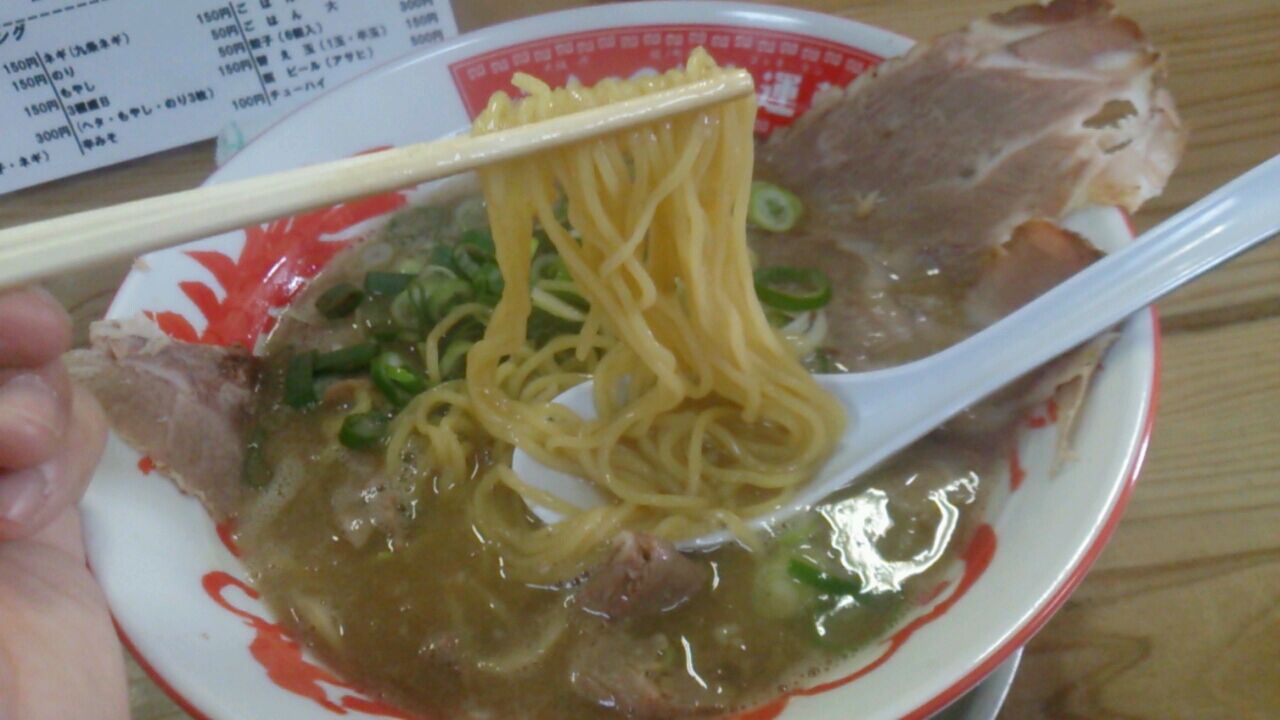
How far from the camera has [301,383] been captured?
1681 mm

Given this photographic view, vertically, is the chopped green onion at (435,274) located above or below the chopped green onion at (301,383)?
above

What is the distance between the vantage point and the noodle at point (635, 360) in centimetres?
126

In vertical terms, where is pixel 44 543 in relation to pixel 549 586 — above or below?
above

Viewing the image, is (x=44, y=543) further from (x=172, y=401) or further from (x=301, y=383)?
(x=301, y=383)

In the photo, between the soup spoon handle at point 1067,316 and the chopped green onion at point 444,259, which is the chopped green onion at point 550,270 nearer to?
the chopped green onion at point 444,259

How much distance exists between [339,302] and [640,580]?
89 cm

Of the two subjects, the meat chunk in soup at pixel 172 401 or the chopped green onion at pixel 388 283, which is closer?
the meat chunk in soup at pixel 172 401

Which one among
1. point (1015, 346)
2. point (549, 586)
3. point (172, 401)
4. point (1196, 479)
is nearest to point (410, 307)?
point (172, 401)

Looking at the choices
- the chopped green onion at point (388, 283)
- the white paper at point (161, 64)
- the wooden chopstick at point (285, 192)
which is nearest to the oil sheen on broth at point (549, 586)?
the chopped green onion at point (388, 283)

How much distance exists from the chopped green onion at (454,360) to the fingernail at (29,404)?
69cm

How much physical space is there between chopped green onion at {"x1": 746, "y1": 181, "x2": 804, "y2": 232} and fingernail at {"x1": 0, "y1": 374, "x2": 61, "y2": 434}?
4.25 feet

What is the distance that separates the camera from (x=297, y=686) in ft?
4.00

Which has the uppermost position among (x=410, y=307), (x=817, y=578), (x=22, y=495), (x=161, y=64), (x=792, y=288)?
(x=161, y=64)

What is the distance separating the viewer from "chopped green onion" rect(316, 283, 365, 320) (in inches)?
71.4
